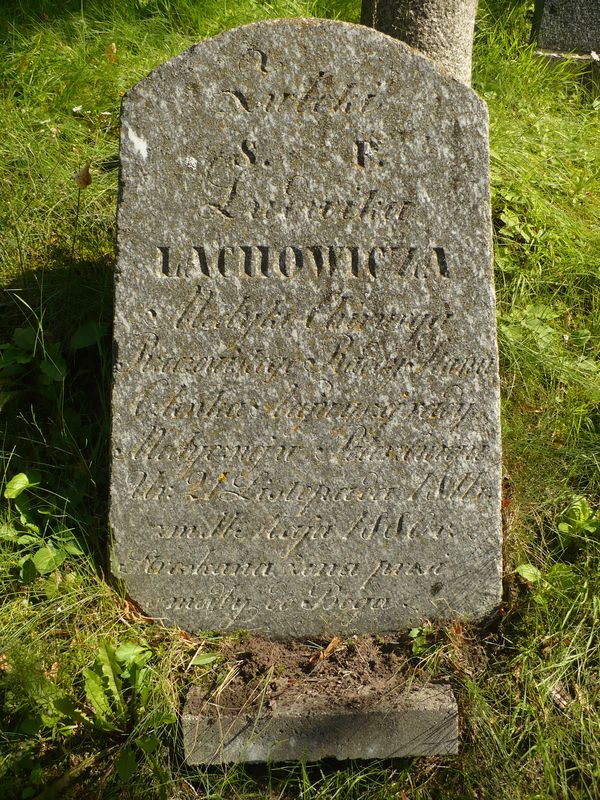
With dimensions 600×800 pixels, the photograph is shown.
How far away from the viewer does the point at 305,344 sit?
244cm

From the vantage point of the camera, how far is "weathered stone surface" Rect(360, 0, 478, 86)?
3.53 m

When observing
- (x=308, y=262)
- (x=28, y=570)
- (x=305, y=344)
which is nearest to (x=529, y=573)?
(x=305, y=344)

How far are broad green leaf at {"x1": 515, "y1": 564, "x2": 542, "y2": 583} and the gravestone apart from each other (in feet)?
0.35

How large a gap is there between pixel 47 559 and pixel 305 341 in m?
1.11

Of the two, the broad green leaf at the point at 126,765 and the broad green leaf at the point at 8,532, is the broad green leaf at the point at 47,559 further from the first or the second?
the broad green leaf at the point at 126,765

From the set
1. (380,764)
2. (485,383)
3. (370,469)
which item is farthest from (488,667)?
(485,383)

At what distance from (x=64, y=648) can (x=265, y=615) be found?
650 mm

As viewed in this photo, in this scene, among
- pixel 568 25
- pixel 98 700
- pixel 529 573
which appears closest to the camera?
pixel 98 700

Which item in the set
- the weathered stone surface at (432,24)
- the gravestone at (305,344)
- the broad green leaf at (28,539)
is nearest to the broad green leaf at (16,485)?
the broad green leaf at (28,539)

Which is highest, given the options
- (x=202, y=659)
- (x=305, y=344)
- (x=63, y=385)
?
(x=305, y=344)

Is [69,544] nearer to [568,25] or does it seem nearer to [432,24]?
[432,24]

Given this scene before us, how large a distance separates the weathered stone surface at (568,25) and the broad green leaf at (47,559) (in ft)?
13.5

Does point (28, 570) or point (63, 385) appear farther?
point (63, 385)

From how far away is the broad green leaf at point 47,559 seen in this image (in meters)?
2.56
